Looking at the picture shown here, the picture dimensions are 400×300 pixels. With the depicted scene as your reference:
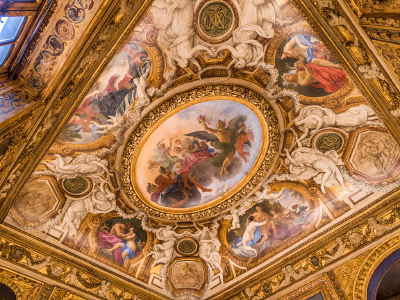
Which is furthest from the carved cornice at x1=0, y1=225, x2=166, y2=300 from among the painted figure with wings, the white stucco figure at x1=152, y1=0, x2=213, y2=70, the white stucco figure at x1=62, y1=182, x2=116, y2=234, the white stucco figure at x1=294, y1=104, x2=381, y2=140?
the white stucco figure at x1=294, y1=104, x2=381, y2=140

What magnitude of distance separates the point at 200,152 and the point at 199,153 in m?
0.05

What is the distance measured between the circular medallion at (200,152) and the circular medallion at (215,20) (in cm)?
167

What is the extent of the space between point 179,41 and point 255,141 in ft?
13.9

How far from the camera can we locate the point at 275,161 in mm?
10172

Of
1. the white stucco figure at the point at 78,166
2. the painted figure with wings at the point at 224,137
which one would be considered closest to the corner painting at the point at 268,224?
the painted figure with wings at the point at 224,137

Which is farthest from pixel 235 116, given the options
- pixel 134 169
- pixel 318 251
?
pixel 318 251

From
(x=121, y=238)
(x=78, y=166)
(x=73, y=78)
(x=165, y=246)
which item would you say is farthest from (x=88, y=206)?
(x=73, y=78)

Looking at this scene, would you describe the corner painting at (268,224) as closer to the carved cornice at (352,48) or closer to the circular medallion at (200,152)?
the circular medallion at (200,152)

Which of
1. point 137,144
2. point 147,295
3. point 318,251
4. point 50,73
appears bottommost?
point 147,295

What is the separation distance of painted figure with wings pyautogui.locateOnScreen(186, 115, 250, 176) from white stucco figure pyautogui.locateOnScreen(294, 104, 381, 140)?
1.84 metres

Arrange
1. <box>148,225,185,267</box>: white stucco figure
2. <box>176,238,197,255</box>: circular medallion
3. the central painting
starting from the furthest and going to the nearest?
<box>176,238,197,255</box>: circular medallion → <box>148,225,185,267</box>: white stucco figure → the central painting

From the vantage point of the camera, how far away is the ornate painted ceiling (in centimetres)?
580

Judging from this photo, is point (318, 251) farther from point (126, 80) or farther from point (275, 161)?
point (126, 80)

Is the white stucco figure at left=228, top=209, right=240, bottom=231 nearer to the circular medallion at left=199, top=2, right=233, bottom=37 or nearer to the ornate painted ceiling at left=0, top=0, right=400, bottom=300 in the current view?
the ornate painted ceiling at left=0, top=0, right=400, bottom=300
